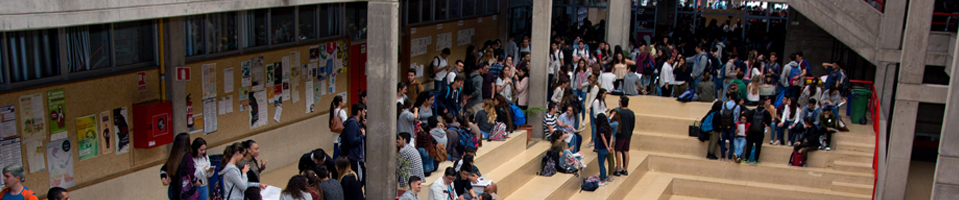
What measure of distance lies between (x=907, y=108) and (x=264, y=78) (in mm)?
10794

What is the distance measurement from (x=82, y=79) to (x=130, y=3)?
100 inches

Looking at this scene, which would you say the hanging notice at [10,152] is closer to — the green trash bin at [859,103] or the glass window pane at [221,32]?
the glass window pane at [221,32]

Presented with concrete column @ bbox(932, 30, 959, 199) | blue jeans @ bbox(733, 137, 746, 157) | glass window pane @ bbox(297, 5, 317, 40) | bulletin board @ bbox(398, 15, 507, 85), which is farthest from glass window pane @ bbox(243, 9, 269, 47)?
concrete column @ bbox(932, 30, 959, 199)

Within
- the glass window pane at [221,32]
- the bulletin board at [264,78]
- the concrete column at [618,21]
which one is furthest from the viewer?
the concrete column at [618,21]

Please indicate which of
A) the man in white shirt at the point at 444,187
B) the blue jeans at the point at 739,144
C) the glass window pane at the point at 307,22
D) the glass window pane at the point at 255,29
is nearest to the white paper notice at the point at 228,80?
the glass window pane at the point at 255,29

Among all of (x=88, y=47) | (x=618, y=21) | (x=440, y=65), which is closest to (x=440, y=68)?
(x=440, y=65)

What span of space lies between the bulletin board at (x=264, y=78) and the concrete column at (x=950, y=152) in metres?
9.35

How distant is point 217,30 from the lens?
10.5 metres

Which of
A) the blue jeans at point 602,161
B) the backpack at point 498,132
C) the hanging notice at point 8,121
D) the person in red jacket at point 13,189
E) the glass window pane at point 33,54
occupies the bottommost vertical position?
the blue jeans at point 602,161

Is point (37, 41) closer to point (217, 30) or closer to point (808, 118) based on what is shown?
point (217, 30)

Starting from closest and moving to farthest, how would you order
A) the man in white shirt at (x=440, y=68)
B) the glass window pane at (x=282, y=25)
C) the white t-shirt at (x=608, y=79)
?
the glass window pane at (x=282, y=25) → the man in white shirt at (x=440, y=68) → the white t-shirt at (x=608, y=79)

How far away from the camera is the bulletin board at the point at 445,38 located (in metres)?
15.7

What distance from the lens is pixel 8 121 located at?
303 inches

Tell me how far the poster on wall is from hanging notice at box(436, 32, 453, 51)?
29.7ft
